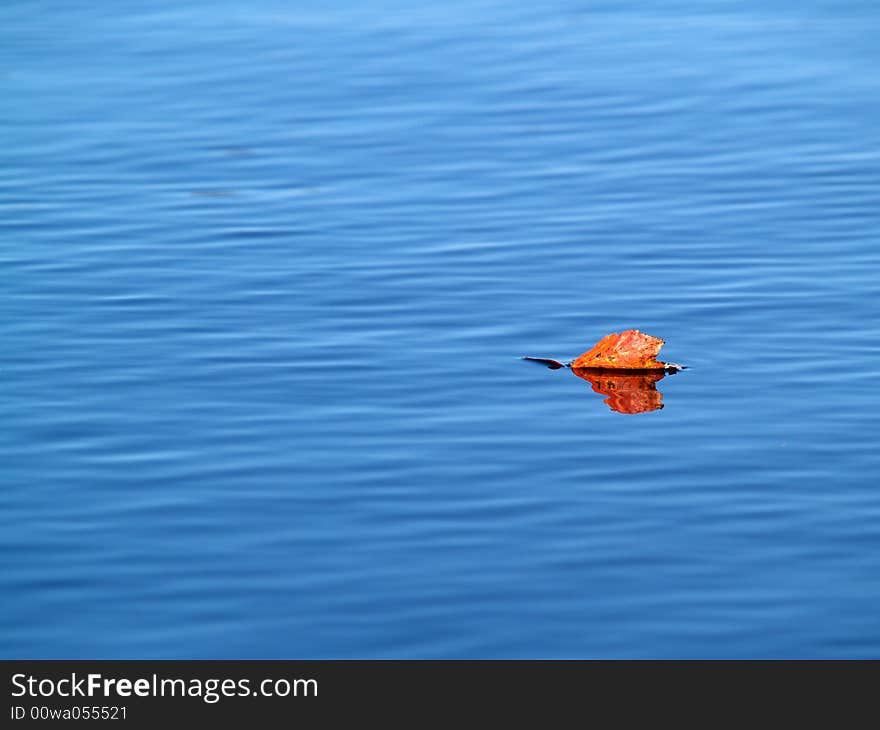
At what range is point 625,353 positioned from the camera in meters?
9.31

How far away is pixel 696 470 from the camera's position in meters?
7.91

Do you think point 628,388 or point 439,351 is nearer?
point 628,388

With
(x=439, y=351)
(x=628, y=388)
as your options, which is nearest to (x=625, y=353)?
(x=628, y=388)

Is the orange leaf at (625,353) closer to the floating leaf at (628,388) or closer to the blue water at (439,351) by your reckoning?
the floating leaf at (628,388)

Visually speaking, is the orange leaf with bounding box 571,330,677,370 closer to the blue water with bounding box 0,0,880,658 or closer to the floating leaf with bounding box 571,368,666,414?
the floating leaf with bounding box 571,368,666,414

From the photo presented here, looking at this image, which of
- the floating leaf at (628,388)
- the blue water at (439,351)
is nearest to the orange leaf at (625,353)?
the floating leaf at (628,388)

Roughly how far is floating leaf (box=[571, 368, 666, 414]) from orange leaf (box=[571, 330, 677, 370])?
40mm

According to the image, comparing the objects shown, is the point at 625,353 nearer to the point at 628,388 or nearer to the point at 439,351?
the point at 628,388

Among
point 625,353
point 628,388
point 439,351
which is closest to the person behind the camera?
point 628,388

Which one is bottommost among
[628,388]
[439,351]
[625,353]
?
[628,388]

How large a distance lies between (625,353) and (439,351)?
1148 mm

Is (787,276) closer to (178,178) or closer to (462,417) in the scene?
(462,417)

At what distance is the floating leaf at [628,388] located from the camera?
29.2 ft

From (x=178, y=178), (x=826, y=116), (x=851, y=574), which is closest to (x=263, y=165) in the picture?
(x=178, y=178)
